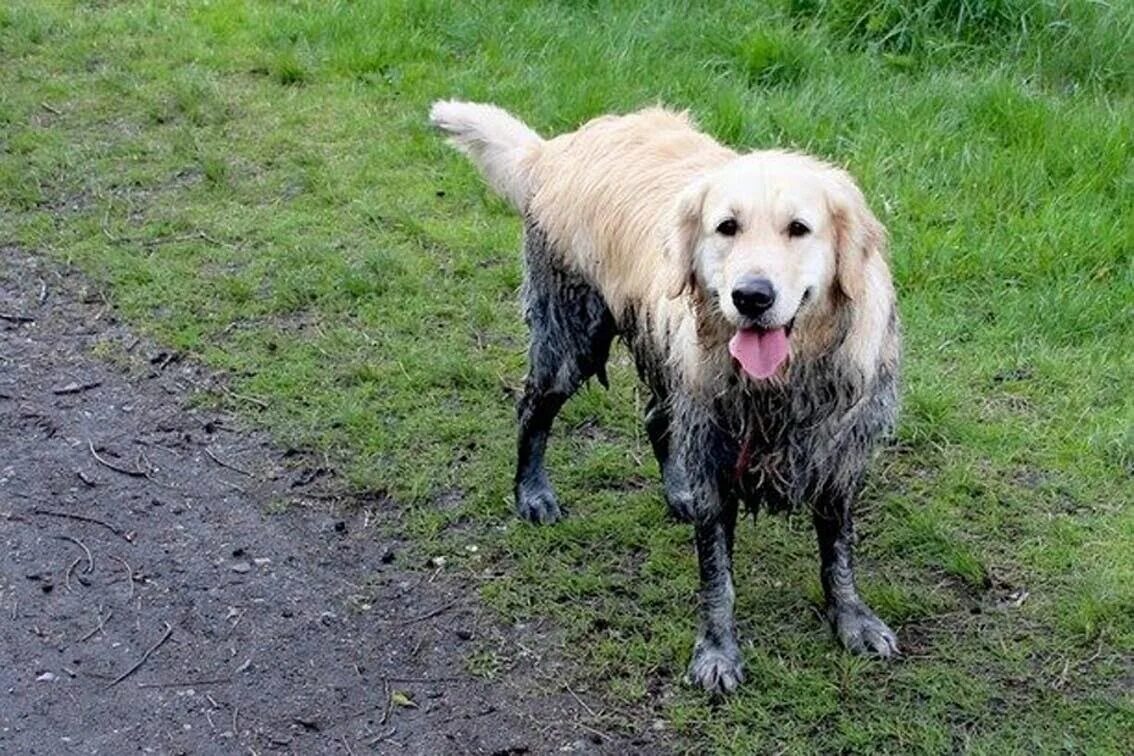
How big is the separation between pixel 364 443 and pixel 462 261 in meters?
1.46

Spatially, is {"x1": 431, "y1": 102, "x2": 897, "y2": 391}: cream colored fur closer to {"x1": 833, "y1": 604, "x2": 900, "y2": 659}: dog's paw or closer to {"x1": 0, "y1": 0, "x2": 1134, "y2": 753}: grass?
{"x1": 833, "y1": 604, "x2": 900, "y2": 659}: dog's paw

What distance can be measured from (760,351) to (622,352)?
7.79 ft

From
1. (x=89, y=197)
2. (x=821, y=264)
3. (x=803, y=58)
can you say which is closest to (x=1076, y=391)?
(x=821, y=264)

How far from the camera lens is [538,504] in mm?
5230

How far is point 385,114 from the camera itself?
27.4 feet

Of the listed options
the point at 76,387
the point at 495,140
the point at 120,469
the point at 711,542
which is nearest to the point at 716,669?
the point at 711,542

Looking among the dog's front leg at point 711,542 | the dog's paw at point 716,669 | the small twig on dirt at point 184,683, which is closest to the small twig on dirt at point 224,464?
the small twig on dirt at point 184,683

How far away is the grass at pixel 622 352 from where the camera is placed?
14.9 feet

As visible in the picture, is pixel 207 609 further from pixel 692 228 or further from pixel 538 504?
pixel 692 228

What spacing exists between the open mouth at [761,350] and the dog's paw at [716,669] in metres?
0.93

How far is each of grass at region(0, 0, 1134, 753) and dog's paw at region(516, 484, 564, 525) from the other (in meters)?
0.07

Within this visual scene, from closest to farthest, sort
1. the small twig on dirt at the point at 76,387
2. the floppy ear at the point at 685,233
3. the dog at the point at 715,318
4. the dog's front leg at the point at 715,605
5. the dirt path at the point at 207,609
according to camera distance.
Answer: the dog at the point at 715,318 → the floppy ear at the point at 685,233 → the dirt path at the point at 207,609 → the dog's front leg at the point at 715,605 → the small twig on dirt at the point at 76,387

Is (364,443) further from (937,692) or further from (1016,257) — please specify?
(1016,257)

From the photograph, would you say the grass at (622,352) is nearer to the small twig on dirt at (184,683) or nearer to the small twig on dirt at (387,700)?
the small twig on dirt at (387,700)
